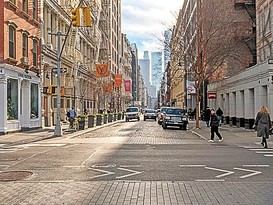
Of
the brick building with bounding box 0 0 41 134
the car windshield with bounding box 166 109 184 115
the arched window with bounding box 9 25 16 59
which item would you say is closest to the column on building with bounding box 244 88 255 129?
the car windshield with bounding box 166 109 184 115

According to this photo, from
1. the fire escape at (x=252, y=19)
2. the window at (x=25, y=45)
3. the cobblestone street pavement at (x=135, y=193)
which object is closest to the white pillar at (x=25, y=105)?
the window at (x=25, y=45)

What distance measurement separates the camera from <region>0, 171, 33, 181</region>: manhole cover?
11062 mm

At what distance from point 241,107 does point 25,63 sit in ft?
A: 54.8

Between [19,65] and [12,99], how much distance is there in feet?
7.83

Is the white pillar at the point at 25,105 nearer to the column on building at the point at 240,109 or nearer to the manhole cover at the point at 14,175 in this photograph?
the column on building at the point at 240,109

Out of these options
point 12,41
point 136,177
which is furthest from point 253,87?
point 136,177

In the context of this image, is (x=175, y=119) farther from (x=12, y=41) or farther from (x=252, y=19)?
(x=252, y=19)

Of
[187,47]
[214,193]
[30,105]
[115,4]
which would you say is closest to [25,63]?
[30,105]

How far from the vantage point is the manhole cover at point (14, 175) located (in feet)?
36.3

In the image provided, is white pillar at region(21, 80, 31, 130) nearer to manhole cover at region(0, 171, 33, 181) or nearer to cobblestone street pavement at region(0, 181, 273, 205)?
manhole cover at region(0, 171, 33, 181)

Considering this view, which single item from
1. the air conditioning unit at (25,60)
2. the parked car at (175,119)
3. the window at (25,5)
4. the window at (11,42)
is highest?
the window at (25,5)

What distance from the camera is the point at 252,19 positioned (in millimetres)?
49031

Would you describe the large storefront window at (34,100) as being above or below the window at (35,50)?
below

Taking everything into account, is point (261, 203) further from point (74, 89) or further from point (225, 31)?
point (74, 89)
